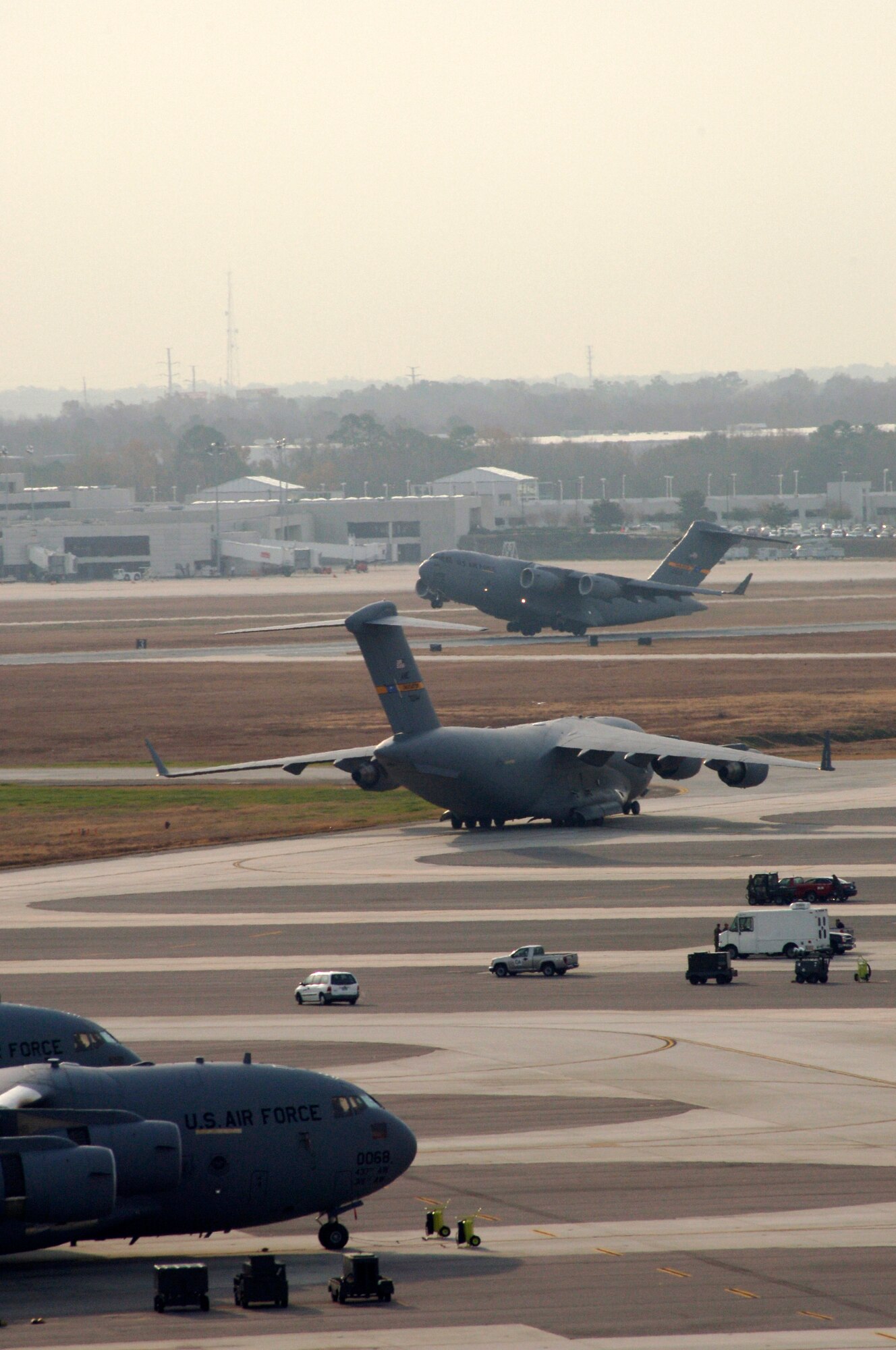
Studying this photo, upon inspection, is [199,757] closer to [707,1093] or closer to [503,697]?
[503,697]

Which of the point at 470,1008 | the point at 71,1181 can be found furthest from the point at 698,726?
the point at 71,1181

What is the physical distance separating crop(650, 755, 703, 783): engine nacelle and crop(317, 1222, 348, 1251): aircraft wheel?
4487 cm

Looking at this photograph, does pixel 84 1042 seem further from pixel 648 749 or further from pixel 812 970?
pixel 648 749

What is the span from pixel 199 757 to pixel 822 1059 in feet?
199

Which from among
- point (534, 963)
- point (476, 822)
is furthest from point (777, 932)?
point (476, 822)

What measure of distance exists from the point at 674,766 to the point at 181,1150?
156ft

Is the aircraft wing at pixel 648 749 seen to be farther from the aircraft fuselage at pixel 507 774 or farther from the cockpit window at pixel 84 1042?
the cockpit window at pixel 84 1042

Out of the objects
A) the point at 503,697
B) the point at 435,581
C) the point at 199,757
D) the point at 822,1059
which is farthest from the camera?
the point at 435,581

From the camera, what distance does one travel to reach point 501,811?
75188mm

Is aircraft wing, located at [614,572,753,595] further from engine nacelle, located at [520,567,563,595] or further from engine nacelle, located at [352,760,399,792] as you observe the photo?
engine nacelle, located at [352,760,399,792]

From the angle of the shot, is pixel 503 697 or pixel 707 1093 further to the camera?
pixel 503 697

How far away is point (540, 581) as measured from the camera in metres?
154

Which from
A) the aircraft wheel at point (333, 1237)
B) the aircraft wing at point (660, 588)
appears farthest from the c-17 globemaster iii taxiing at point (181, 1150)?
the aircraft wing at point (660, 588)

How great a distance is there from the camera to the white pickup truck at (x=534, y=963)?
167ft
